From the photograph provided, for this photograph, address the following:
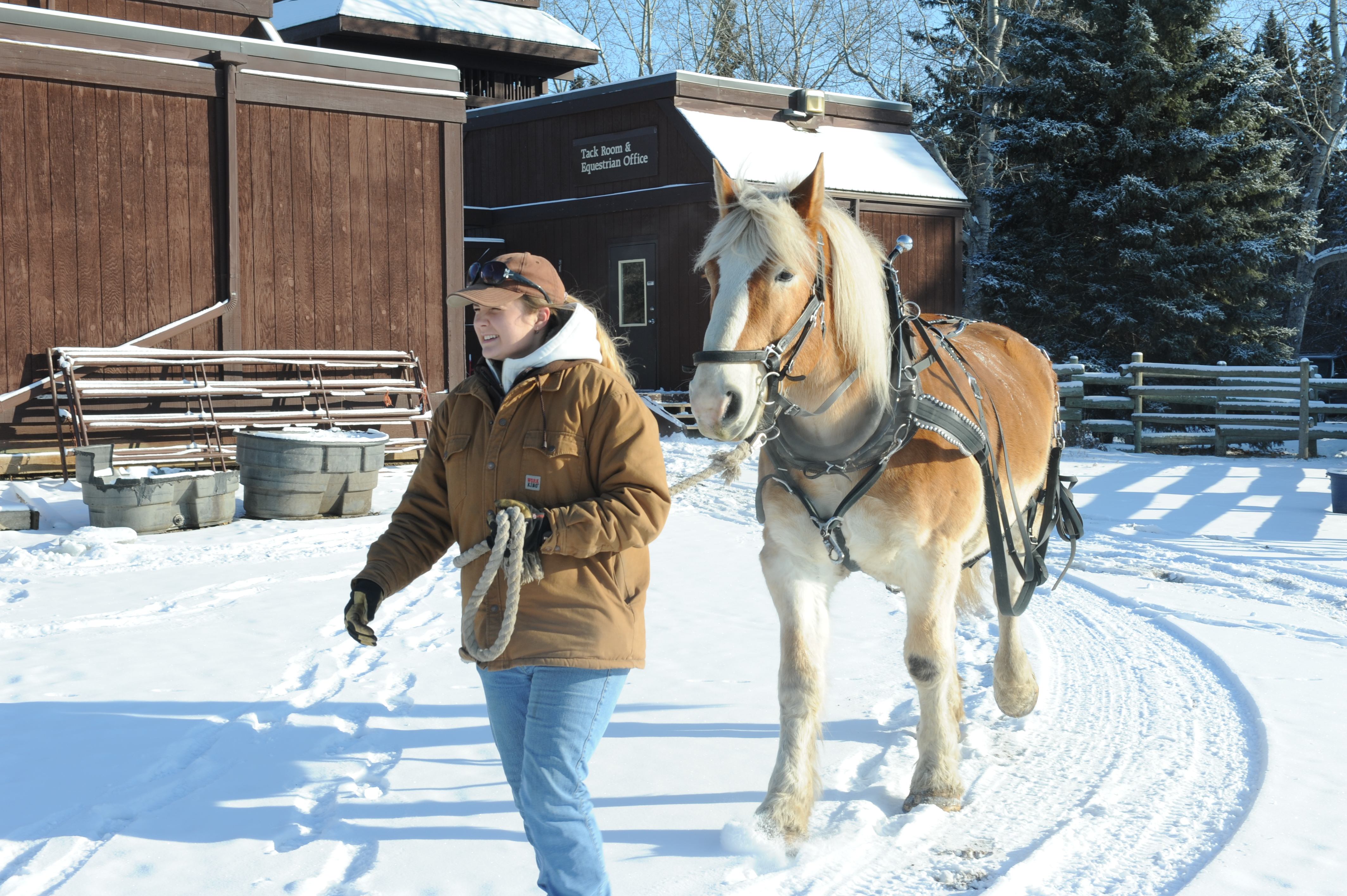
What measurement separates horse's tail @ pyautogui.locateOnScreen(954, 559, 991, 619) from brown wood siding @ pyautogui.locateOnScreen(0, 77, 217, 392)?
9174 millimetres

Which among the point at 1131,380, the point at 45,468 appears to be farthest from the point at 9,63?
the point at 1131,380

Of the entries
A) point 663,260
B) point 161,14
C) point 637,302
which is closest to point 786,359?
point 161,14

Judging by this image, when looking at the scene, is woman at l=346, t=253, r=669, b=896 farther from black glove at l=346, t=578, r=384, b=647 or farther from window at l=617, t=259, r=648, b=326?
window at l=617, t=259, r=648, b=326

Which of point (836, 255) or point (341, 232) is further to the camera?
point (341, 232)

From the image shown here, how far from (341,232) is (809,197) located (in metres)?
10.1

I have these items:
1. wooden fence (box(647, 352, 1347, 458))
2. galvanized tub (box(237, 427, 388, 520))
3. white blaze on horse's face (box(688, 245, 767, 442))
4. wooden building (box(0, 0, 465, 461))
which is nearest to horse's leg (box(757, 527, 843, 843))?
white blaze on horse's face (box(688, 245, 767, 442))

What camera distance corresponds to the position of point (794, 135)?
16.2m

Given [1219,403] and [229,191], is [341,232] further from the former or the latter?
[1219,403]

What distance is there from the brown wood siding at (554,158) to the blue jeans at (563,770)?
42.7 ft

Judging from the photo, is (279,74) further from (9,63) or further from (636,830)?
(636,830)

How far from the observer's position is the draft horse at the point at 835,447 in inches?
116

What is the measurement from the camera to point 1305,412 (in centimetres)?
1419

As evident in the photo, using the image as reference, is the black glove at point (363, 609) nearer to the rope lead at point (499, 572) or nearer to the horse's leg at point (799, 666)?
the rope lead at point (499, 572)

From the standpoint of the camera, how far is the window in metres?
16.3
